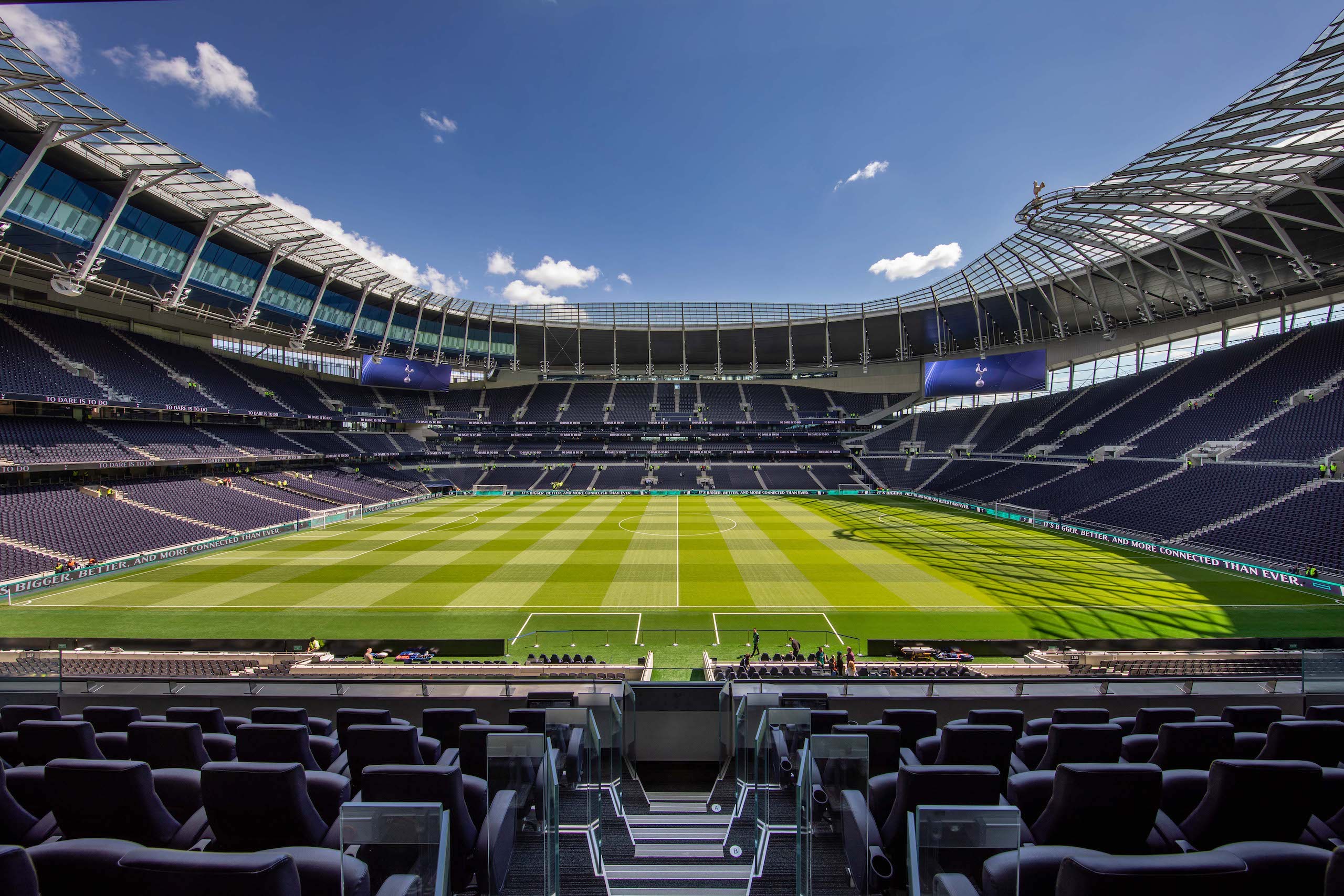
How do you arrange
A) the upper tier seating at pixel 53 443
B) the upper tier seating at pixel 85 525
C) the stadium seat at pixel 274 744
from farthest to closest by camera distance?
the upper tier seating at pixel 53 443
the upper tier seating at pixel 85 525
the stadium seat at pixel 274 744

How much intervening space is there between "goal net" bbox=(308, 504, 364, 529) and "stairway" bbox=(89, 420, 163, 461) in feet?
32.3

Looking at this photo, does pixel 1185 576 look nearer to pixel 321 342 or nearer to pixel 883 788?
pixel 883 788

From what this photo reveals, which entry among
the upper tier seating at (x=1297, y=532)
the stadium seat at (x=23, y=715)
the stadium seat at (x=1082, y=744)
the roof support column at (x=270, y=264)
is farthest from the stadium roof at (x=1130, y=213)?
the stadium seat at (x=23, y=715)

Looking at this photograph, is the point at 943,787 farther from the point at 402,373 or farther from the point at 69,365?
the point at 402,373

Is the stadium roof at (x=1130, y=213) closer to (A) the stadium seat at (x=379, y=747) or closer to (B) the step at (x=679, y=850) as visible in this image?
(B) the step at (x=679, y=850)

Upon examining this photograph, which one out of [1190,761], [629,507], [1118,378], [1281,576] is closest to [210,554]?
[629,507]

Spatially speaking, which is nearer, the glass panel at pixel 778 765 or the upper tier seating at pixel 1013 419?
the glass panel at pixel 778 765

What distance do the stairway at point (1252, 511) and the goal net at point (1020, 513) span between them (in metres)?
8.66

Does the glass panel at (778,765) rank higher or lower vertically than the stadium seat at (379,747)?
higher

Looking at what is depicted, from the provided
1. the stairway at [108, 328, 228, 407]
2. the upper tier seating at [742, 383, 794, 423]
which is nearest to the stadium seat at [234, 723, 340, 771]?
the stairway at [108, 328, 228, 407]

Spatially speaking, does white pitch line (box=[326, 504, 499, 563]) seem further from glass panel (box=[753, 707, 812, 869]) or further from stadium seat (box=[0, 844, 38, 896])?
stadium seat (box=[0, 844, 38, 896])

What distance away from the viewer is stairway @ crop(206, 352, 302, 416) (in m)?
47.1

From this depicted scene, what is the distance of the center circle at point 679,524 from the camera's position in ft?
112

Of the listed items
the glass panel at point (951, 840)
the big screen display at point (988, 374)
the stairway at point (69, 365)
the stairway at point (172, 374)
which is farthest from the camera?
the big screen display at point (988, 374)
